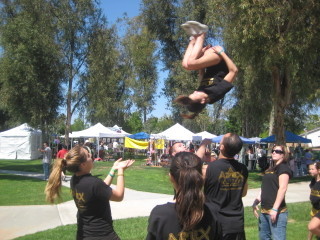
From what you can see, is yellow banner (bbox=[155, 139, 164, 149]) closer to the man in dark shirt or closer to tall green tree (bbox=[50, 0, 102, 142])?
tall green tree (bbox=[50, 0, 102, 142])

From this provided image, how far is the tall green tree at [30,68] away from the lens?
1920 cm

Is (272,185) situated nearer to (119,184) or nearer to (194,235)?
(119,184)

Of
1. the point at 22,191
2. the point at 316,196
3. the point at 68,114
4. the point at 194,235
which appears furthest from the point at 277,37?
the point at 68,114

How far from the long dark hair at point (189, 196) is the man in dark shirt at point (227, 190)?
3.66ft

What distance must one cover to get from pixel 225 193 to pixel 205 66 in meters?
1.26

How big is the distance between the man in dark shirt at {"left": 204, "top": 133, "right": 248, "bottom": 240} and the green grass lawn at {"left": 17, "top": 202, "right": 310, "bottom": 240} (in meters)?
4.05

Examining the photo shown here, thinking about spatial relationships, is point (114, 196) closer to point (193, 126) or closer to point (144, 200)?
point (144, 200)

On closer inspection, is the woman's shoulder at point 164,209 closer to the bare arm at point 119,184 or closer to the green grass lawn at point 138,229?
the bare arm at point 119,184

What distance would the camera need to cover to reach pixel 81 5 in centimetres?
2742

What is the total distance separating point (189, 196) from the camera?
2424 millimetres

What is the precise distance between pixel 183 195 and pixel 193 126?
4109 centimetres

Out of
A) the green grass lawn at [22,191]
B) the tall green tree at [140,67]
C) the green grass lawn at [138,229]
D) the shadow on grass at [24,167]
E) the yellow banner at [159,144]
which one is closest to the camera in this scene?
the green grass lawn at [138,229]

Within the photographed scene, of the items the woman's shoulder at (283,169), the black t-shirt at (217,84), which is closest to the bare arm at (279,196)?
the woman's shoulder at (283,169)

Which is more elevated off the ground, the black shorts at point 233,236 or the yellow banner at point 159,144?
the yellow banner at point 159,144
